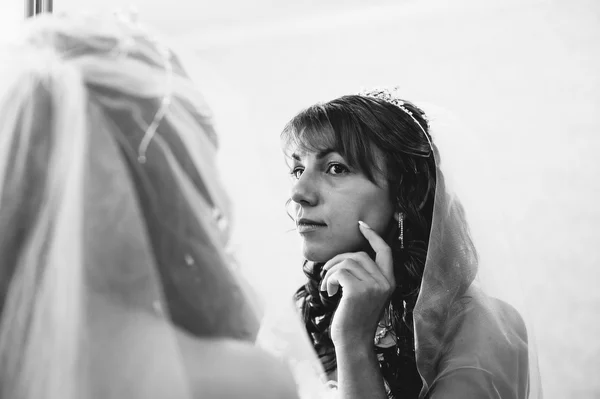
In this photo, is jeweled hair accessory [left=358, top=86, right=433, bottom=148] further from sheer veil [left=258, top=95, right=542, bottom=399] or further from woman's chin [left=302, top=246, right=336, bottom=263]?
woman's chin [left=302, top=246, right=336, bottom=263]

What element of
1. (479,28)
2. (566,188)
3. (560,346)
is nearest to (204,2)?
(479,28)

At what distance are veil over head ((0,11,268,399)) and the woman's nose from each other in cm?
60

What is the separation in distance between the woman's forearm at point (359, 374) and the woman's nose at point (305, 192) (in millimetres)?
368

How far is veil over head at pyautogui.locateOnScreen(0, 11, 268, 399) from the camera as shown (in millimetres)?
688

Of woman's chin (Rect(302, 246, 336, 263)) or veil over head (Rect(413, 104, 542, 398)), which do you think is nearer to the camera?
veil over head (Rect(413, 104, 542, 398))

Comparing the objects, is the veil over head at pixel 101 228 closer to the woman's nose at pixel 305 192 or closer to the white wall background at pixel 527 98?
the woman's nose at pixel 305 192

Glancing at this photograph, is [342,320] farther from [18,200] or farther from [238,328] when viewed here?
[18,200]

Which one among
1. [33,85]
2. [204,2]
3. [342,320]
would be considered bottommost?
[342,320]

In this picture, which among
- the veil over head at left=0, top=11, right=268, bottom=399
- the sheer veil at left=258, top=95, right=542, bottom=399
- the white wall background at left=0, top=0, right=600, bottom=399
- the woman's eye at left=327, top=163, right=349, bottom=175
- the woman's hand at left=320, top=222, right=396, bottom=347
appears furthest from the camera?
the white wall background at left=0, top=0, right=600, bottom=399

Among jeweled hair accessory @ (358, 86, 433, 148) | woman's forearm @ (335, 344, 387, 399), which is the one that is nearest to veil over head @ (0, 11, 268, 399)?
woman's forearm @ (335, 344, 387, 399)

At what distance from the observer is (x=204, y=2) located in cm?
329

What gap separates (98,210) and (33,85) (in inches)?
7.5

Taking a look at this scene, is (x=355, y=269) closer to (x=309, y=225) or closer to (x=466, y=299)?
(x=309, y=225)

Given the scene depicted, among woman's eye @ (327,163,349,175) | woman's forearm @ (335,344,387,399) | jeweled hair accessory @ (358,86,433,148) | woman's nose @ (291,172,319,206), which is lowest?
woman's forearm @ (335,344,387,399)
